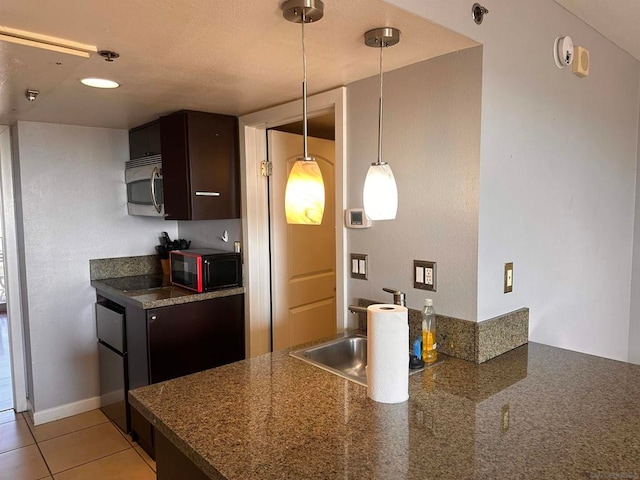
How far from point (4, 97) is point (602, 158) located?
308 cm

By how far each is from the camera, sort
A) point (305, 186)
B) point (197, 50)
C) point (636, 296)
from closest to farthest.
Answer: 1. point (305, 186)
2. point (197, 50)
3. point (636, 296)

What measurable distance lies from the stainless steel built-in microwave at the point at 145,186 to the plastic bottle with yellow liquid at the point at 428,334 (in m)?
1.86

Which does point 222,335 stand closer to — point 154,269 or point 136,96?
point 154,269

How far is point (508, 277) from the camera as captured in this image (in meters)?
1.81

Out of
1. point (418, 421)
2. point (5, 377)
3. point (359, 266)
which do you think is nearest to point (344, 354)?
point (359, 266)

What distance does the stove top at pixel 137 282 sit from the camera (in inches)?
114

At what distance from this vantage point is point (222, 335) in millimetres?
2811

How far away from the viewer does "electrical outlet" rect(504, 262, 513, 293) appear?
180 cm

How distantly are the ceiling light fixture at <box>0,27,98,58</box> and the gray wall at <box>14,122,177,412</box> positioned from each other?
1.67 metres

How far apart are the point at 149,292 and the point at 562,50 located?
249 centimetres

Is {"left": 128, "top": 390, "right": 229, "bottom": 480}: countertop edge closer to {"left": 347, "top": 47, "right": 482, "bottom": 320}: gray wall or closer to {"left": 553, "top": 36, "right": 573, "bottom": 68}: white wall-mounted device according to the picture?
{"left": 347, "top": 47, "right": 482, "bottom": 320}: gray wall

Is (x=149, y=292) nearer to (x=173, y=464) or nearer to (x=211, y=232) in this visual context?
(x=211, y=232)

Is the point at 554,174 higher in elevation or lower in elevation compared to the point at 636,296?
higher

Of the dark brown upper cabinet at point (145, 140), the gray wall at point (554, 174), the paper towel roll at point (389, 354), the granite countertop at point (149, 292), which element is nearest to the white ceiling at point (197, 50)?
the gray wall at point (554, 174)
